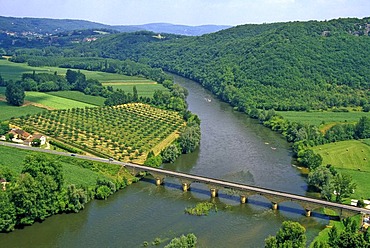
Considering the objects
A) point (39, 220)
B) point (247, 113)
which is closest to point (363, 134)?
point (247, 113)

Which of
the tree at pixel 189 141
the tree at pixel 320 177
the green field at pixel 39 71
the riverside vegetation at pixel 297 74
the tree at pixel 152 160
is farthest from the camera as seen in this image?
the green field at pixel 39 71

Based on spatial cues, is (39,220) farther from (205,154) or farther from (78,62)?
(78,62)

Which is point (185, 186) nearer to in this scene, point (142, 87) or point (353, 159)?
point (353, 159)

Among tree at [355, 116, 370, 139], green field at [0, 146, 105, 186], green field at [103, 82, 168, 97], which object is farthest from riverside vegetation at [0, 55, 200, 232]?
tree at [355, 116, 370, 139]

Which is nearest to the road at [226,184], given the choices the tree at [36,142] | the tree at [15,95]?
the tree at [36,142]

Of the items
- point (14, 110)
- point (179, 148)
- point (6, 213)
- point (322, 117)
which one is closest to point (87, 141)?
point (179, 148)

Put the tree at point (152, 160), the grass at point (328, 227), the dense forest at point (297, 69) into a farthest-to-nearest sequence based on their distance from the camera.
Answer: the dense forest at point (297, 69) → the tree at point (152, 160) → the grass at point (328, 227)

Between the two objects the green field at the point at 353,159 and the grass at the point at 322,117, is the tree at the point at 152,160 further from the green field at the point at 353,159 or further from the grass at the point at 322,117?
the grass at the point at 322,117
